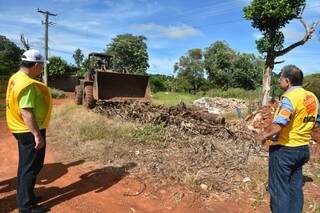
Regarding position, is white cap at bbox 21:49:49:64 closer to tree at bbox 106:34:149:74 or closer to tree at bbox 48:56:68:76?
tree at bbox 48:56:68:76

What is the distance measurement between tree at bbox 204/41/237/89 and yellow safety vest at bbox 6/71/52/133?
3679cm

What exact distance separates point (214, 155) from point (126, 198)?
87.0 inches

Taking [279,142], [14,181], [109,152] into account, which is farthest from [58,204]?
[279,142]

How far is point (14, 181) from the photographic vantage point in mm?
5371

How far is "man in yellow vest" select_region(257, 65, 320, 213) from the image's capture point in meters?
3.74

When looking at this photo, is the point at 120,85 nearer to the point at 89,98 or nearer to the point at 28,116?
the point at 89,98

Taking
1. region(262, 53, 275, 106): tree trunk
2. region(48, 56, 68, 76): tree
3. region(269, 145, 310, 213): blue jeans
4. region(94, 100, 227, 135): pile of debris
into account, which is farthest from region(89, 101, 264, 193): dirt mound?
region(48, 56, 68, 76): tree

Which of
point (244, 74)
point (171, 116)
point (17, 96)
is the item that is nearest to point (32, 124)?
point (17, 96)

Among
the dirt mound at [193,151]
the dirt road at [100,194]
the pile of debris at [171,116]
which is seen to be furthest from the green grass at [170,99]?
the dirt road at [100,194]

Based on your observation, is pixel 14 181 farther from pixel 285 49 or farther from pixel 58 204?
pixel 285 49

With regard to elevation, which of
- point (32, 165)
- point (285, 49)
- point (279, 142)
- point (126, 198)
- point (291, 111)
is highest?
point (285, 49)

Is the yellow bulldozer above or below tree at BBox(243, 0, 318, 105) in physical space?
below

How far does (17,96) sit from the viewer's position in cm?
394

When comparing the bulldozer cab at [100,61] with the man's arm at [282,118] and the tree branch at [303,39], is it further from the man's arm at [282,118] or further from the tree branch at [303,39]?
the man's arm at [282,118]
